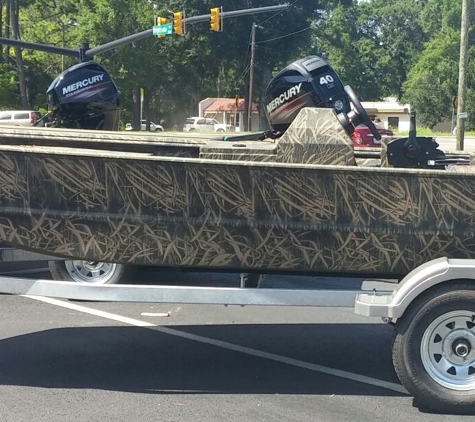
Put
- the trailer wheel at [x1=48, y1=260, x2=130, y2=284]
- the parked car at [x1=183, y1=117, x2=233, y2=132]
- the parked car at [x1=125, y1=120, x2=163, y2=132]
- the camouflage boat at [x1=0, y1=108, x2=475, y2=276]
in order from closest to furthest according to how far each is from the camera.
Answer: the camouflage boat at [x1=0, y1=108, x2=475, y2=276] → the trailer wheel at [x1=48, y1=260, x2=130, y2=284] → the parked car at [x1=125, y1=120, x2=163, y2=132] → the parked car at [x1=183, y1=117, x2=233, y2=132]

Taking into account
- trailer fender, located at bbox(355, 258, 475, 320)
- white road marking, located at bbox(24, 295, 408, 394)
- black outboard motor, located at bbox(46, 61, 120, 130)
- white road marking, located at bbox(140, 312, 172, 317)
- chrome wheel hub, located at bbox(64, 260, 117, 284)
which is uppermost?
black outboard motor, located at bbox(46, 61, 120, 130)

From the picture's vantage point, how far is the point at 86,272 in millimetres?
6793

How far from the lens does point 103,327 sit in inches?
251

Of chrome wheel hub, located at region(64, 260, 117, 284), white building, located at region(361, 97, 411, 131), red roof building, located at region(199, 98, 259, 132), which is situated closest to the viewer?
chrome wheel hub, located at region(64, 260, 117, 284)

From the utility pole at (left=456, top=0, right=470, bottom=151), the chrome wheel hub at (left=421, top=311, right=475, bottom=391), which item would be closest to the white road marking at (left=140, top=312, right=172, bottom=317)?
the chrome wheel hub at (left=421, top=311, right=475, bottom=391)

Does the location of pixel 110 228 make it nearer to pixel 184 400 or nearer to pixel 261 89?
pixel 184 400

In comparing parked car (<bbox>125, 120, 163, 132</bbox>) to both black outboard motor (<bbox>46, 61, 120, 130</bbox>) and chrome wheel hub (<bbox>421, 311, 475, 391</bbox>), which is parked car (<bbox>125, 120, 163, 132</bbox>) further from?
chrome wheel hub (<bbox>421, 311, 475, 391</bbox>)

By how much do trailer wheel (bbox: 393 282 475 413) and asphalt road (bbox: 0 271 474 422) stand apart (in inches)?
6.3

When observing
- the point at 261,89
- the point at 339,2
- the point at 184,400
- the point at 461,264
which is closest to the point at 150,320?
the point at 184,400

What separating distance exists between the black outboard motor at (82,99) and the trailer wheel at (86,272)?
2.56 meters

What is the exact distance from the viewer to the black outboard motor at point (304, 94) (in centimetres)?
659

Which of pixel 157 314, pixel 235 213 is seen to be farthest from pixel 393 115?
pixel 235 213

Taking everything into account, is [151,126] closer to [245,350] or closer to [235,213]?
[245,350]

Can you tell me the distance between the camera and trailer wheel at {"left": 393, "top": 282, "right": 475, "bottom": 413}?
4.44 m
